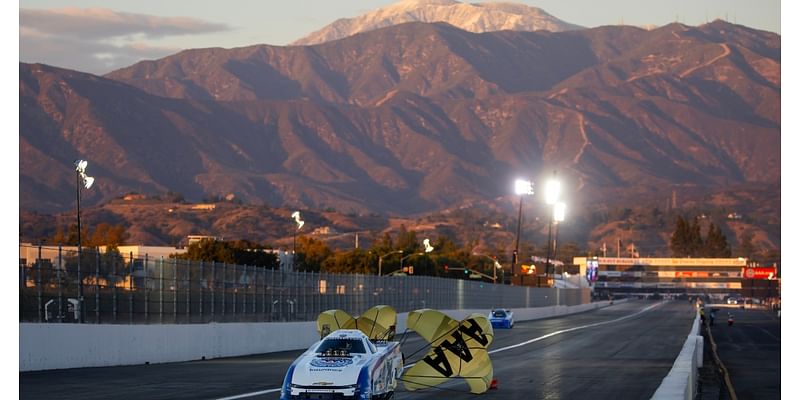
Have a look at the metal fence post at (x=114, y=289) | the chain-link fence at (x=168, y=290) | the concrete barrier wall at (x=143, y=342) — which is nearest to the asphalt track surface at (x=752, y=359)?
the concrete barrier wall at (x=143, y=342)

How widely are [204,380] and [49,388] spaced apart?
13.7ft

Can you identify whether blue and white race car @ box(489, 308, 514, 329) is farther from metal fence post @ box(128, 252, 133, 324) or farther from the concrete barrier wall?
metal fence post @ box(128, 252, 133, 324)

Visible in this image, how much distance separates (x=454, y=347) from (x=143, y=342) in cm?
1274

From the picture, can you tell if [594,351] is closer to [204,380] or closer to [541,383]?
[541,383]

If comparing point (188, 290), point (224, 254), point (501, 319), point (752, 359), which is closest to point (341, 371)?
point (188, 290)

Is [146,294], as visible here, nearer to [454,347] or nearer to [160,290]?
[160,290]

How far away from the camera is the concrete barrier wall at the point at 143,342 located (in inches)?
1246

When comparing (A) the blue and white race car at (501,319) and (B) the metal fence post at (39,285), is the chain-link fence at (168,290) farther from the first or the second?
(A) the blue and white race car at (501,319)

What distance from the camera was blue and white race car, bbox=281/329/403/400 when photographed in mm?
21969

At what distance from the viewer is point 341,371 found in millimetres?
22156

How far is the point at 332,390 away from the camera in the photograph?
2189cm

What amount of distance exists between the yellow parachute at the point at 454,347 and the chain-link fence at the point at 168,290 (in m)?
10.0
